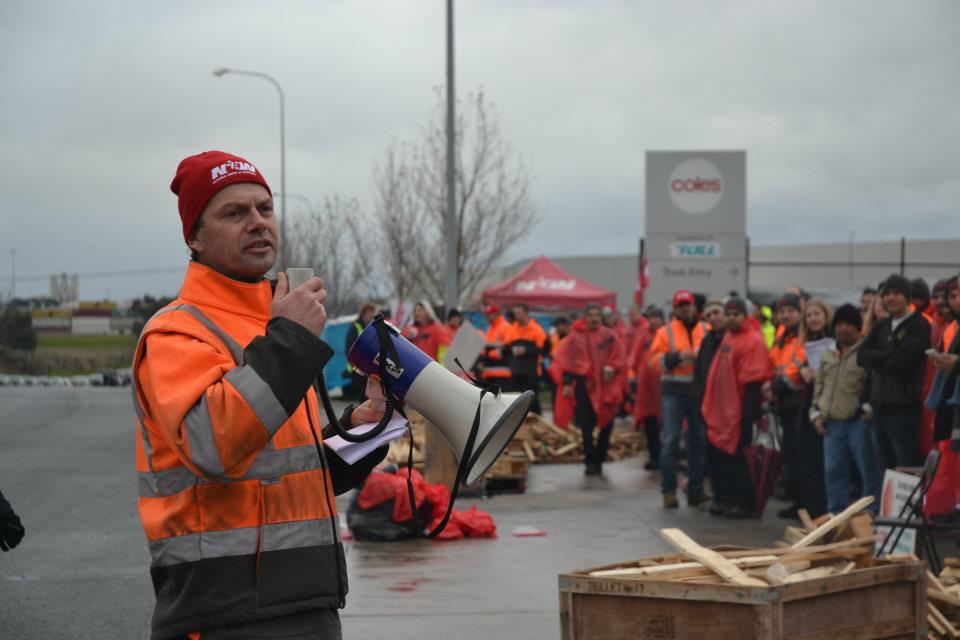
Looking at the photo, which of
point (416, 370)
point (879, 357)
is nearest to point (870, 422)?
point (879, 357)

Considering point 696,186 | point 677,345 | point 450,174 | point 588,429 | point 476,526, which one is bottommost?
point 476,526

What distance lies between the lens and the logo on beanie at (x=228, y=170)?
126 inches

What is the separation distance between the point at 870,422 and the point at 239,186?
25.9 ft

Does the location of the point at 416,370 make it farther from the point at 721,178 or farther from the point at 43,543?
the point at 721,178

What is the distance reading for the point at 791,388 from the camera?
11.8 meters

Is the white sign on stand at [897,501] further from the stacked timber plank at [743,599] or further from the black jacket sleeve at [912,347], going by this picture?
the stacked timber plank at [743,599]

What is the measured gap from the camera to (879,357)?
32.1ft

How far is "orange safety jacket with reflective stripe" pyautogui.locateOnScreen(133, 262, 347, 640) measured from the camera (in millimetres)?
2838

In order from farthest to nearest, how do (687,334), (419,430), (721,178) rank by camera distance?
(721,178), (419,430), (687,334)

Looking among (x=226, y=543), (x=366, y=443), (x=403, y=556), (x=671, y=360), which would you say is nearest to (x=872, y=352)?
(x=671, y=360)

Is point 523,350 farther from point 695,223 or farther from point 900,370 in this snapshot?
point 900,370

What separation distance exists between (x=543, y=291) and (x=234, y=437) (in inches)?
1063

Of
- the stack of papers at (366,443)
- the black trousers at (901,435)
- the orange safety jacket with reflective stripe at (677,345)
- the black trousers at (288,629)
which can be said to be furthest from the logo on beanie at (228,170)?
the orange safety jacket with reflective stripe at (677,345)

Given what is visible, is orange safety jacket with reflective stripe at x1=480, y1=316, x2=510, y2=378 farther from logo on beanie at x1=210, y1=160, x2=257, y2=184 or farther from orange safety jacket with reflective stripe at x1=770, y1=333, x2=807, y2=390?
logo on beanie at x1=210, y1=160, x2=257, y2=184
